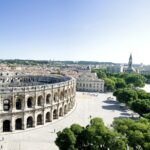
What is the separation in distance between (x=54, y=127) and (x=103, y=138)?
20.6 metres

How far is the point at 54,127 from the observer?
52.2m

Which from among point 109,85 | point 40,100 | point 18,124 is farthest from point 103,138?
point 109,85

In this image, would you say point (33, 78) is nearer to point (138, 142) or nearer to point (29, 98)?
point (29, 98)

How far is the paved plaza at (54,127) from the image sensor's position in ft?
139

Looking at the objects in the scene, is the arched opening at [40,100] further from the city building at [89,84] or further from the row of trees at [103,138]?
the city building at [89,84]

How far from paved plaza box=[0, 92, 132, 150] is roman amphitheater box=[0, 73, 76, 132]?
6.21 feet

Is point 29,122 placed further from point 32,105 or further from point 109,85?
point 109,85

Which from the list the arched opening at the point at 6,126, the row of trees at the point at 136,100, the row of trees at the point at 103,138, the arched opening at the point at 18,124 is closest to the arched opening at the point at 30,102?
the arched opening at the point at 18,124

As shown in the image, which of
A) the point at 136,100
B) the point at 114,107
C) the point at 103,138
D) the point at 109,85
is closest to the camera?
the point at 103,138

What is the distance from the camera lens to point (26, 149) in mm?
40469

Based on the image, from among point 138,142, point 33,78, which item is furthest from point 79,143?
point 33,78

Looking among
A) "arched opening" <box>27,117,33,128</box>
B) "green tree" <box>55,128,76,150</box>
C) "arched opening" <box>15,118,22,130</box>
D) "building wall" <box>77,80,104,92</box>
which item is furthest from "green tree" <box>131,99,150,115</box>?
"building wall" <box>77,80,104,92</box>

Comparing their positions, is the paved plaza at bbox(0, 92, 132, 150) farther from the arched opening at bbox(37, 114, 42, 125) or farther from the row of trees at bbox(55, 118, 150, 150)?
the row of trees at bbox(55, 118, 150, 150)

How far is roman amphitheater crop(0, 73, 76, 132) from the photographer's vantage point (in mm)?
48281
